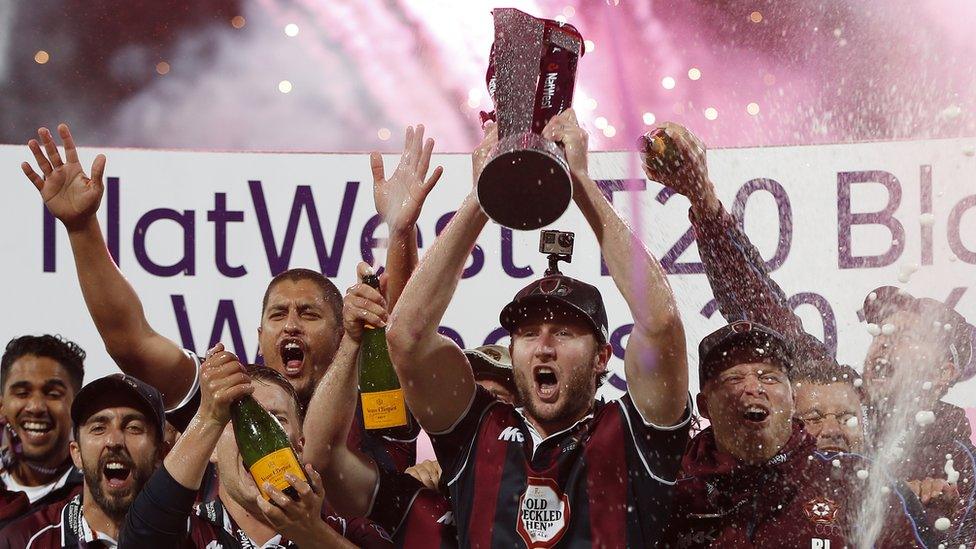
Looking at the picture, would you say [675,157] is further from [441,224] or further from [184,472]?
[441,224]

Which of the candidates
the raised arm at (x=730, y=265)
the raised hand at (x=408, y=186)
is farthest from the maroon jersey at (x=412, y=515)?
the raised arm at (x=730, y=265)

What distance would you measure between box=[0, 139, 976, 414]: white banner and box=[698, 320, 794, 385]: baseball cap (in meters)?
1.49

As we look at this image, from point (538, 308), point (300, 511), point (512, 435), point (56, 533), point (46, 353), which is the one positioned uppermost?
point (538, 308)

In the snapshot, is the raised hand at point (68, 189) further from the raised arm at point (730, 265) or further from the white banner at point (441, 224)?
the raised arm at point (730, 265)

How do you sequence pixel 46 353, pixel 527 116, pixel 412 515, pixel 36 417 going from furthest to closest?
pixel 46 353 → pixel 36 417 → pixel 412 515 → pixel 527 116

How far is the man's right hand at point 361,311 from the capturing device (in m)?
3.79

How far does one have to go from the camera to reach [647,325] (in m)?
3.41

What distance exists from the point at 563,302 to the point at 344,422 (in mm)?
731

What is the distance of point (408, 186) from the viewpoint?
440cm

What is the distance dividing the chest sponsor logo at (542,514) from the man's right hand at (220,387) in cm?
81

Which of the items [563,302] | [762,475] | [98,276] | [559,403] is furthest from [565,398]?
[98,276]

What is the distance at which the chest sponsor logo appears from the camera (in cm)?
344

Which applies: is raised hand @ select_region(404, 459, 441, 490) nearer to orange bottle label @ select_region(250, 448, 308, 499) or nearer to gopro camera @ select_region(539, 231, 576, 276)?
orange bottle label @ select_region(250, 448, 308, 499)

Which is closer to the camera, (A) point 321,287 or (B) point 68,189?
(B) point 68,189
